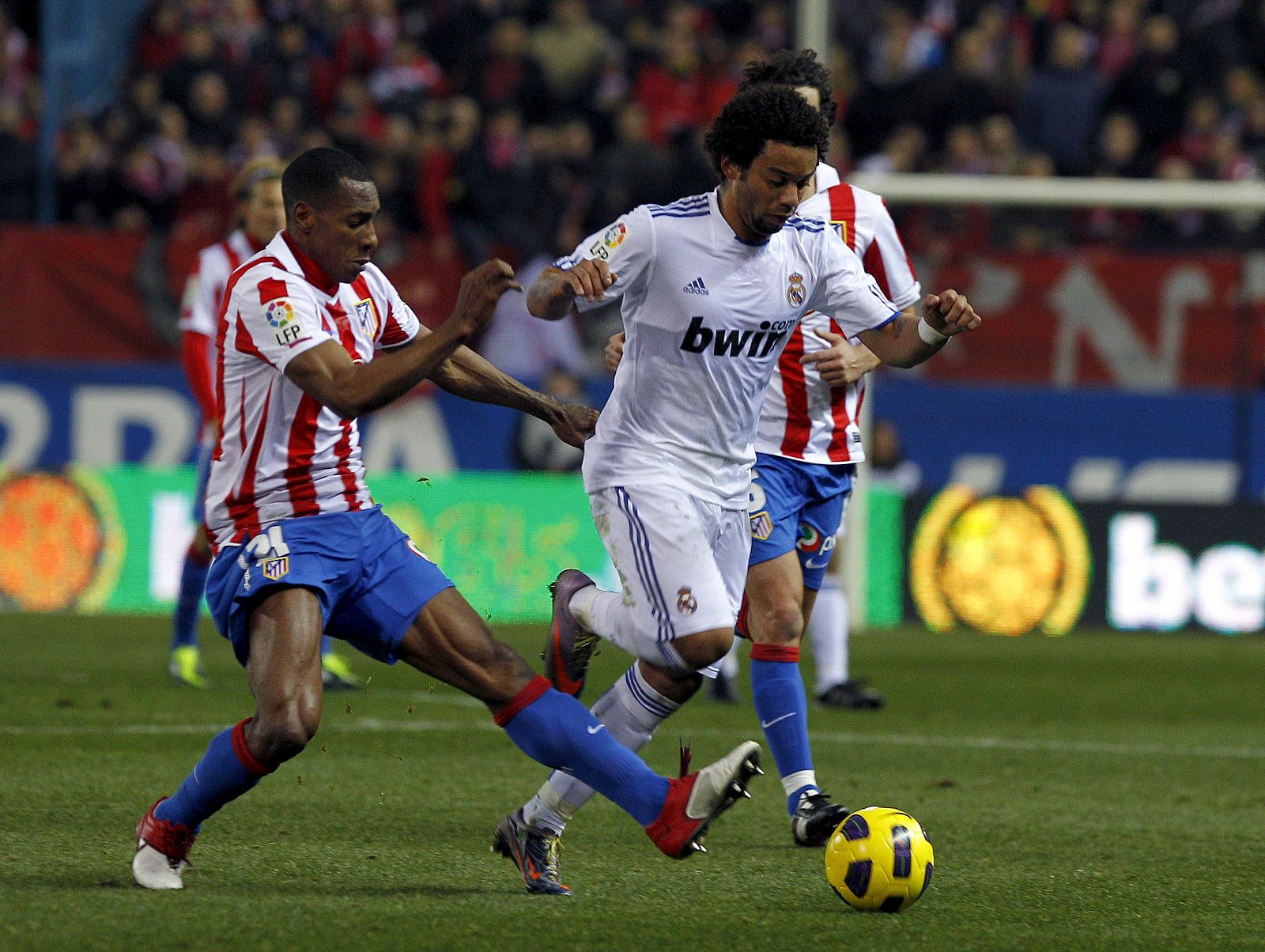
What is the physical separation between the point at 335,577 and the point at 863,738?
4.05m

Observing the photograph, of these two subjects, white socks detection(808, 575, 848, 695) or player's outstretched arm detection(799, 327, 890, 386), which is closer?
player's outstretched arm detection(799, 327, 890, 386)

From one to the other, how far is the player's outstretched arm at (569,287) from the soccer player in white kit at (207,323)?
379 centimetres

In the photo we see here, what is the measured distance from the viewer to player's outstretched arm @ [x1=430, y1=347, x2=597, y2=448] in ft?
18.0

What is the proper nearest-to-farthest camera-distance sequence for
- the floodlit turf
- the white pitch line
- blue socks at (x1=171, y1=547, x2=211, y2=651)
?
1. the floodlit turf
2. the white pitch line
3. blue socks at (x1=171, y1=547, x2=211, y2=651)

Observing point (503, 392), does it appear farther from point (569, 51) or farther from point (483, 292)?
point (569, 51)

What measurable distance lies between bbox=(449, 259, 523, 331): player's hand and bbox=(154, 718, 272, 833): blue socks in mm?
1146

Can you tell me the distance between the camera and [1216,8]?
58.4ft

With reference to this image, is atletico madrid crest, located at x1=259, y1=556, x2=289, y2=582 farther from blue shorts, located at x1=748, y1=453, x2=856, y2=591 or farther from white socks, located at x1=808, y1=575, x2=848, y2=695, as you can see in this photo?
white socks, located at x1=808, y1=575, x2=848, y2=695

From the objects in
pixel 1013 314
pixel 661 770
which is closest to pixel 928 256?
pixel 1013 314

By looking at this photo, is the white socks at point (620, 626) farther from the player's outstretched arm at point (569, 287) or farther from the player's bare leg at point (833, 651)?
the player's bare leg at point (833, 651)

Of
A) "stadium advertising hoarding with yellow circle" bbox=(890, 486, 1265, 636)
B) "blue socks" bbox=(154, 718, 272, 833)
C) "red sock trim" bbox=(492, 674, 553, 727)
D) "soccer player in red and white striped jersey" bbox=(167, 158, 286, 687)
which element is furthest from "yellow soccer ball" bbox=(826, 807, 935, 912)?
"stadium advertising hoarding with yellow circle" bbox=(890, 486, 1265, 636)

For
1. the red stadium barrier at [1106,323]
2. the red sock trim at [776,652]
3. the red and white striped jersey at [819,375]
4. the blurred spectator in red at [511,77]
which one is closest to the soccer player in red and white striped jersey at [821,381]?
the red and white striped jersey at [819,375]

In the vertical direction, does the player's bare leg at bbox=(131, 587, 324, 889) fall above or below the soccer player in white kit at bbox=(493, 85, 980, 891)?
below

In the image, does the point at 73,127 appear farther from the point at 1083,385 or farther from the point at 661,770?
the point at 661,770
